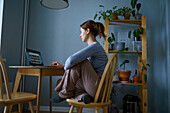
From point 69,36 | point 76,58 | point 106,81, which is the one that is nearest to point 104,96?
point 106,81

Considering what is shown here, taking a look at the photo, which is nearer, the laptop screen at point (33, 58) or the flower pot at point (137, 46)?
the laptop screen at point (33, 58)

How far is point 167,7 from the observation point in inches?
91.8

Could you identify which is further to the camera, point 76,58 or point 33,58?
point 33,58

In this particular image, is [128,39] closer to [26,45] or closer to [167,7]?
[167,7]

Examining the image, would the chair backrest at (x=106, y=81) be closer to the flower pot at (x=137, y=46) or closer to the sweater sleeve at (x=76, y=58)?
the sweater sleeve at (x=76, y=58)

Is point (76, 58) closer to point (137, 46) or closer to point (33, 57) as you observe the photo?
point (33, 57)

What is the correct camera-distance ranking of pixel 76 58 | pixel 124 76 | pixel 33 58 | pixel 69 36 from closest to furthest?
pixel 76 58, pixel 33 58, pixel 124 76, pixel 69 36

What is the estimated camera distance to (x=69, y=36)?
287 centimetres

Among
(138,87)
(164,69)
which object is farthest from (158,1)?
(138,87)

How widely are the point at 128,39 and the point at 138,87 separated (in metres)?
0.82

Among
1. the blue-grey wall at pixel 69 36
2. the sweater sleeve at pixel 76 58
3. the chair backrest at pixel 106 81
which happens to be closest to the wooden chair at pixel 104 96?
the chair backrest at pixel 106 81

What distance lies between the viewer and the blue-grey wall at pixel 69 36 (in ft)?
8.09

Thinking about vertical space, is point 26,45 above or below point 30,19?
below

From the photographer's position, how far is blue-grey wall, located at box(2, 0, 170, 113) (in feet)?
8.09
